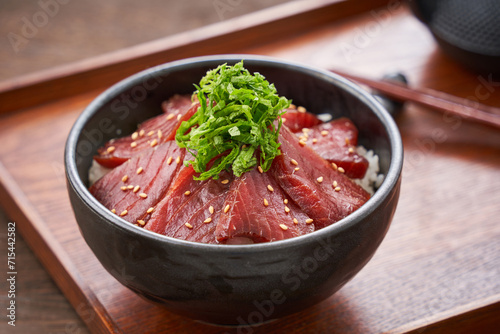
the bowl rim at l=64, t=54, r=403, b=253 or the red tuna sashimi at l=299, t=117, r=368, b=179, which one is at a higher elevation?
the bowl rim at l=64, t=54, r=403, b=253

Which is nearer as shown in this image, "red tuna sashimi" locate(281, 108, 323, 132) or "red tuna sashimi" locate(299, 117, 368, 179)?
"red tuna sashimi" locate(299, 117, 368, 179)

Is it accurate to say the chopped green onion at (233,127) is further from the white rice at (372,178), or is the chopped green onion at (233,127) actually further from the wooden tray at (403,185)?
the wooden tray at (403,185)

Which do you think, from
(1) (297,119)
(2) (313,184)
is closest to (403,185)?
(1) (297,119)

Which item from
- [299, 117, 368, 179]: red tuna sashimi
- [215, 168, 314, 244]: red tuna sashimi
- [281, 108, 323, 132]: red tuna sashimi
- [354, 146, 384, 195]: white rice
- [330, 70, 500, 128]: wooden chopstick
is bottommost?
[330, 70, 500, 128]: wooden chopstick

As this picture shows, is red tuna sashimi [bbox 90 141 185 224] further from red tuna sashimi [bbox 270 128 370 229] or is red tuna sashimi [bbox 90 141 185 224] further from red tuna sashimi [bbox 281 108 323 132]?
red tuna sashimi [bbox 281 108 323 132]

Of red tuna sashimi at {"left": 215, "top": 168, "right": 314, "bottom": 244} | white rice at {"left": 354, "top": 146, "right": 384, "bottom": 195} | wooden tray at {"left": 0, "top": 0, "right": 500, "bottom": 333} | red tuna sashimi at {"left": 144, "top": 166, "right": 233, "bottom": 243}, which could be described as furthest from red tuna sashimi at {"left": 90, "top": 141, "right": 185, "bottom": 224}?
white rice at {"left": 354, "top": 146, "right": 384, "bottom": 195}

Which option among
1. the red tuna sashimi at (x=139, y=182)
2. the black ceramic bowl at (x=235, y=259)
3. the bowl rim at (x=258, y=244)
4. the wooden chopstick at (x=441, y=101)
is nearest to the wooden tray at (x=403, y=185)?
the wooden chopstick at (x=441, y=101)

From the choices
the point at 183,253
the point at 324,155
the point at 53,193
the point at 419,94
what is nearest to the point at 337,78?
the point at 324,155
